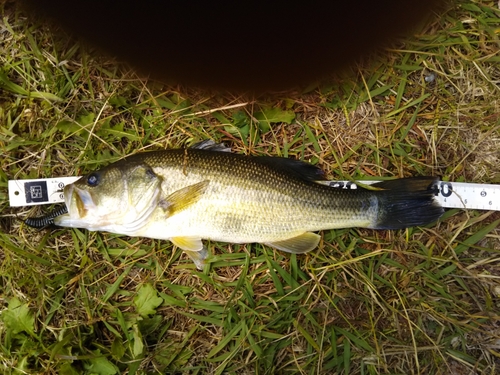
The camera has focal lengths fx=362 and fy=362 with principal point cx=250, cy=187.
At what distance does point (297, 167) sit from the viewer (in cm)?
279

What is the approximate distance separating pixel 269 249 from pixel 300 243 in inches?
11.5

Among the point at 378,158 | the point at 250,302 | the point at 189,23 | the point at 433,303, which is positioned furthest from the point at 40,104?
the point at 433,303

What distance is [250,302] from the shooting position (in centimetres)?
282

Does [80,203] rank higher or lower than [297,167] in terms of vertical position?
higher

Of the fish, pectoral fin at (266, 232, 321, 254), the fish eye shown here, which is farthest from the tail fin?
the fish eye

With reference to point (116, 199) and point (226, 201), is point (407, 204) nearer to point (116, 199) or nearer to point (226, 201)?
point (226, 201)

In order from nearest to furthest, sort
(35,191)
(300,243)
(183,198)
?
(183,198) → (300,243) → (35,191)

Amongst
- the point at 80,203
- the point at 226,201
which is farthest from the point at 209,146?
the point at 80,203

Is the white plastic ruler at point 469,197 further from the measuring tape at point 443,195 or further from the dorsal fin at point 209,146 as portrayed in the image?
the dorsal fin at point 209,146

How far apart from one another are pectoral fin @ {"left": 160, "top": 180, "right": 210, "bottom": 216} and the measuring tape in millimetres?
1007

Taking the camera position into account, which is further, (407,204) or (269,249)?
(269,249)

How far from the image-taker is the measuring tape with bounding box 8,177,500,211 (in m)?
2.86

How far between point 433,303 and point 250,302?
1438mm

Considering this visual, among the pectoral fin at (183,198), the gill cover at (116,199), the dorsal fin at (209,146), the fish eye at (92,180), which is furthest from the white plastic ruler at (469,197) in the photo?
the fish eye at (92,180)
